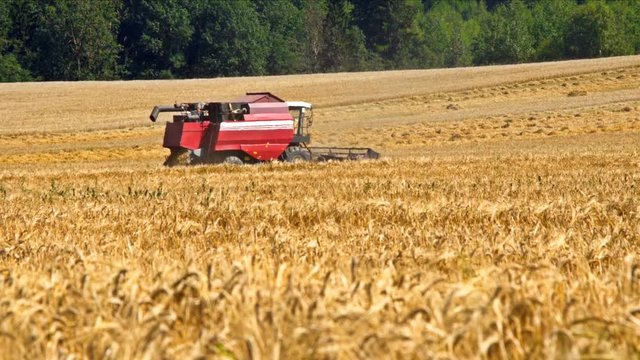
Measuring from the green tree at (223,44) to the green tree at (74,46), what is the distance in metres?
7.64

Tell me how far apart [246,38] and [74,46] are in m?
15.1

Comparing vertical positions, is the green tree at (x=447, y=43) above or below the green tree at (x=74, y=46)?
below

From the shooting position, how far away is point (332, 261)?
6109 mm

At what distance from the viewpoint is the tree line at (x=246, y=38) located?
88.9 meters

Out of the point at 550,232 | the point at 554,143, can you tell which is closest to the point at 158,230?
the point at 550,232

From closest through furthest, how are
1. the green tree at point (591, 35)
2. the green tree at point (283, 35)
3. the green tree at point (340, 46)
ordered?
the green tree at point (591, 35)
the green tree at point (283, 35)
the green tree at point (340, 46)

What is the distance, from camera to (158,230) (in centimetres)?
917

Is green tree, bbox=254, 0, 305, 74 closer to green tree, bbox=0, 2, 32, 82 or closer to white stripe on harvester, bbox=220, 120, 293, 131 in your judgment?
green tree, bbox=0, 2, 32, 82

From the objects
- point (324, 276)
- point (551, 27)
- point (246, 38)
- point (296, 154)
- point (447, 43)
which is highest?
point (324, 276)

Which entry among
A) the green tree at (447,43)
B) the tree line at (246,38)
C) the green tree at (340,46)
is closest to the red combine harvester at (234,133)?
the tree line at (246,38)

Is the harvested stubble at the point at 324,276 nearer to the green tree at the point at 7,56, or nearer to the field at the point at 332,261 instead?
the field at the point at 332,261

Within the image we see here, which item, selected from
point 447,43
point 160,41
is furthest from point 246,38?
point 447,43

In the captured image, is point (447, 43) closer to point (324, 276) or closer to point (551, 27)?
point (551, 27)

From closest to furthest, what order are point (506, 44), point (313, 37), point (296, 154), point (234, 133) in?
1. point (234, 133)
2. point (296, 154)
3. point (313, 37)
4. point (506, 44)
